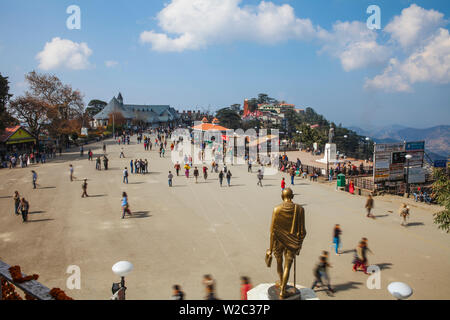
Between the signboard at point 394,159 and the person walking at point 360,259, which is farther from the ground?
the signboard at point 394,159

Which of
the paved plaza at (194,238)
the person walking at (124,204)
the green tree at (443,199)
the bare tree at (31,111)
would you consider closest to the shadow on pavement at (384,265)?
the paved plaza at (194,238)

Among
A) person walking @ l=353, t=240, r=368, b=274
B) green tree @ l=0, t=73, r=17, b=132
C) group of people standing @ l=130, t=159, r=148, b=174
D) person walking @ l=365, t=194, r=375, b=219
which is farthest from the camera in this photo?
green tree @ l=0, t=73, r=17, b=132

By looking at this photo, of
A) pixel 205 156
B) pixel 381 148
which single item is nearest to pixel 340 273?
pixel 381 148

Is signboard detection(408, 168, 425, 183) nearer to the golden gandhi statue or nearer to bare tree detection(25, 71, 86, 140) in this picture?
the golden gandhi statue

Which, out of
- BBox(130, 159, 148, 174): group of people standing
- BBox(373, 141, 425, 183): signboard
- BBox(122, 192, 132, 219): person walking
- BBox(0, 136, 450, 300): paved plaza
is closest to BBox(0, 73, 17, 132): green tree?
BBox(0, 136, 450, 300): paved plaza

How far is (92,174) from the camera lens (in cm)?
2330

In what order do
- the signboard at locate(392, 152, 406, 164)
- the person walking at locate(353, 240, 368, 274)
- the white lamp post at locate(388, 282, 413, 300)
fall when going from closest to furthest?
the white lamp post at locate(388, 282, 413, 300) < the person walking at locate(353, 240, 368, 274) < the signboard at locate(392, 152, 406, 164)

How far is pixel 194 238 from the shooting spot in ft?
38.7

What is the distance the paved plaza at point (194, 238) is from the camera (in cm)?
876

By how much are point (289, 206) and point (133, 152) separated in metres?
31.9

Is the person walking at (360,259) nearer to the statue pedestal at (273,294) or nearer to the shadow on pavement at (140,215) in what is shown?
the statue pedestal at (273,294)

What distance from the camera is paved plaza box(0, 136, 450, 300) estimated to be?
8.76 meters

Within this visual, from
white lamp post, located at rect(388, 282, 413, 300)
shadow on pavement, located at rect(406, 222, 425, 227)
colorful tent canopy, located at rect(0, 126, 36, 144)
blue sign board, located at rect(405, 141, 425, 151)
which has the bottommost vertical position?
shadow on pavement, located at rect(406, 222, 425, 227)
